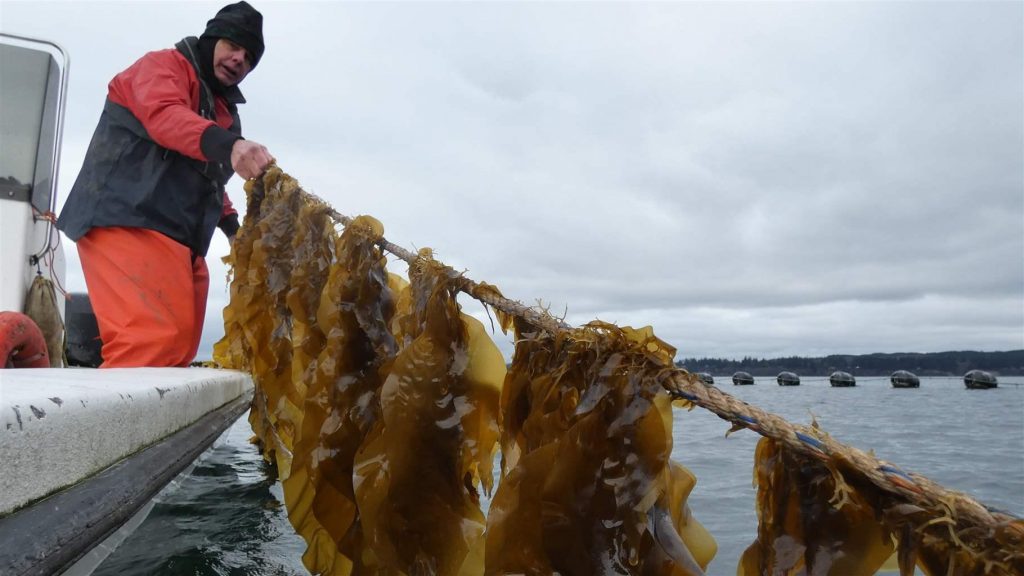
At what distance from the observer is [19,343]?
2777 mm

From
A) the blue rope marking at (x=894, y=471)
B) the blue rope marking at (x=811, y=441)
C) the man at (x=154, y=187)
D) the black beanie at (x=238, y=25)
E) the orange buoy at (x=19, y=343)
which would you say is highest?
the black beanie at (x=238, y=25)

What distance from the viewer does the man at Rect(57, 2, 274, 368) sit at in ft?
9.43

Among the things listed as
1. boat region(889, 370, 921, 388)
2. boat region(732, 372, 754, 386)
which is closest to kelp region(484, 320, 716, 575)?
boat region(889, 370, 921, 388)

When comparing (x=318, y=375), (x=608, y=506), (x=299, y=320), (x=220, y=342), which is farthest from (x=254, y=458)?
(x=608, y=506)

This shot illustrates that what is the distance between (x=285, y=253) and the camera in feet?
10.6

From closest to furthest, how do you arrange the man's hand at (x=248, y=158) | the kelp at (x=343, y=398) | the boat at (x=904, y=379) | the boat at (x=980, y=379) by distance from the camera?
the kelp at (x=343, y=398), the man's hand at (x=248, y=158), the boat at (x=980, y=379), the boat at (x=904, y=379)

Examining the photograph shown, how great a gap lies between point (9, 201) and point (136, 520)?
301 cm

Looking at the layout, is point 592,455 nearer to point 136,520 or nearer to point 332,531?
point 332,531

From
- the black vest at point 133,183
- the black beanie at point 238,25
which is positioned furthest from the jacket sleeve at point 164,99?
the black beanie at point 238,25

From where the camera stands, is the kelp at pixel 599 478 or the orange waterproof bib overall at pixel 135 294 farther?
the orange waterproof bib overall at pixel 135 294

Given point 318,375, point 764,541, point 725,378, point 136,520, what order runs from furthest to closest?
1. point 725,378
2. point 136,520
3. point 318,375
4. point 764,541

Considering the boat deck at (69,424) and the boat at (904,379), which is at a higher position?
the boat deck at (69,424)

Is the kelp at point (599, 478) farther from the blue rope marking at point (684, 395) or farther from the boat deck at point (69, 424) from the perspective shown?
the boat deck at point (69, 424)

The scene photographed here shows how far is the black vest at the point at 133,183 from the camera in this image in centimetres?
301
